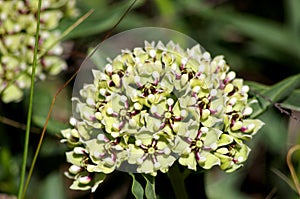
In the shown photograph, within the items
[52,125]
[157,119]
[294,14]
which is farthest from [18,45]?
[294,14]

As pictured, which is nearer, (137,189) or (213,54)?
(137,189)

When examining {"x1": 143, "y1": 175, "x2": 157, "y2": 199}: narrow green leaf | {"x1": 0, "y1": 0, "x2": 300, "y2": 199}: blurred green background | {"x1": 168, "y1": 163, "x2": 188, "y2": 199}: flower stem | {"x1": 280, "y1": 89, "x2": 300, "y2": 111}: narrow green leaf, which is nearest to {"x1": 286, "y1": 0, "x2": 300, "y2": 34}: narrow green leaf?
{"x1": 0, "y1": 0, "x2": 300, "y2": 199}: blurred green background

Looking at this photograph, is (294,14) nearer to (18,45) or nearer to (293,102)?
(293,102)

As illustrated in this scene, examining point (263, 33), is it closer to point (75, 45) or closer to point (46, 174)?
point (75, 45)

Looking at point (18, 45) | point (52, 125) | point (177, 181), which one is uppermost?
point (18, 45)

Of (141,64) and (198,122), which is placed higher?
(141,64)

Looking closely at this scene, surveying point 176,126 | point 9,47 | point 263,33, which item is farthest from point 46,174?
point 263,33
